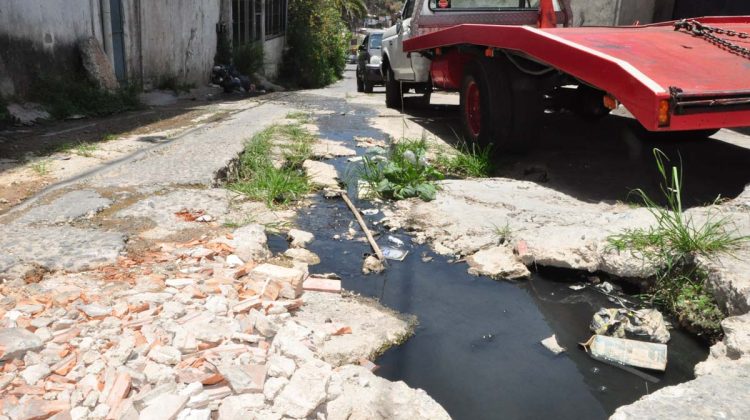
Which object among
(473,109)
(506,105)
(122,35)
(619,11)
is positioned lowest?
(473,109)

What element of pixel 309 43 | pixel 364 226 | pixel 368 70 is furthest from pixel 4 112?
pixel 309 43

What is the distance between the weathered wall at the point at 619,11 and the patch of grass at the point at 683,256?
747 cm

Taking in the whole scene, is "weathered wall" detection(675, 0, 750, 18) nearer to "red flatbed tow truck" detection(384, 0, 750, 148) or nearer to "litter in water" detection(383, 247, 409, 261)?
"red flatbed tow truck" detection(384, 0, 750, 148)

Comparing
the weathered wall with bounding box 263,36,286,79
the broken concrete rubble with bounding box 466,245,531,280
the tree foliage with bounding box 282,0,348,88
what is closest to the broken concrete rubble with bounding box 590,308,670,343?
the broken concrete rubble with bounding box 466,245,531,280

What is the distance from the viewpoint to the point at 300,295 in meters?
2.58

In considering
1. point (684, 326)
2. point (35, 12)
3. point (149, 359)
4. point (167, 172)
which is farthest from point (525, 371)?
point (35, 12)

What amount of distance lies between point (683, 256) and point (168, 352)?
240 cm

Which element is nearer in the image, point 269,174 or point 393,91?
point 269,174

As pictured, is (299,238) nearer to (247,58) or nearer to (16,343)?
(16,343)

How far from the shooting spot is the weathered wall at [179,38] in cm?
959

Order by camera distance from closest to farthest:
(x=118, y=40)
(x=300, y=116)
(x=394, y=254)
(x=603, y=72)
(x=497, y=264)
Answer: (x=497, y=264)
(x=394, y=254)
(x=603, y=72)
(x=300, y=116)
(x=118, y=40)

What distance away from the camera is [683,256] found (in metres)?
2.81

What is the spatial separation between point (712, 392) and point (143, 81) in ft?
31.1

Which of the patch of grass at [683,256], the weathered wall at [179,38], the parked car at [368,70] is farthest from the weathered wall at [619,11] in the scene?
the patch of grass at [683,256]
